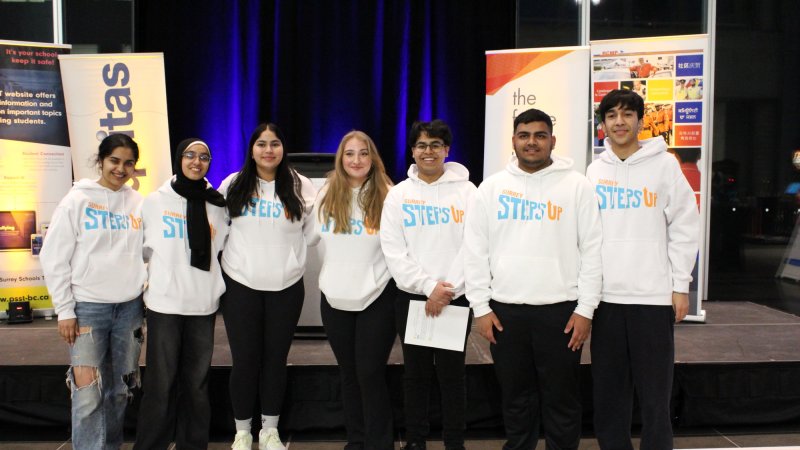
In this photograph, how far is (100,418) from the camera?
88.7 inches

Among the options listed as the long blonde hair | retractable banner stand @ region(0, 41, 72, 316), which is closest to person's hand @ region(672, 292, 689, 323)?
the long blonde hair

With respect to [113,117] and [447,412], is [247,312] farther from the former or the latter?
[113,117]

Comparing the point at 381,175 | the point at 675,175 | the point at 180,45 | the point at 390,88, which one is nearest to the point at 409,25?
the point at 390,88

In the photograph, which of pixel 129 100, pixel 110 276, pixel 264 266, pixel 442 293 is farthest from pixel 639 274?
pixel 129 100

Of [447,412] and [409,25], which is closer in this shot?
[447,412]

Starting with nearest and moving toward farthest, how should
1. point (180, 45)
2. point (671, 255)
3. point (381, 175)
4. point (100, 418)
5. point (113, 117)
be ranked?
point (671, 255), point (100, 418), point (381, 175), point (113, 117), point (180, 45)

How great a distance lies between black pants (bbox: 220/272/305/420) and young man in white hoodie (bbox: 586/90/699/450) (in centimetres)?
122

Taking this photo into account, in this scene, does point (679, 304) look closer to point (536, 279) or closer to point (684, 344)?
point (536, 279)

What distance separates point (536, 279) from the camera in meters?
2.03

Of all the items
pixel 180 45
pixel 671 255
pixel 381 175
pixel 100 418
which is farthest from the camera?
pixel 180 45

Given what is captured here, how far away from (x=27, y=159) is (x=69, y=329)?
281 centimetres

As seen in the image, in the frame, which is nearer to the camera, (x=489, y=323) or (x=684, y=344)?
(x=489, y=323)

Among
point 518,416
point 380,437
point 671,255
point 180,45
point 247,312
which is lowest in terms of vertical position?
point 380,437

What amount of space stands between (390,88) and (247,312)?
11.5ft
